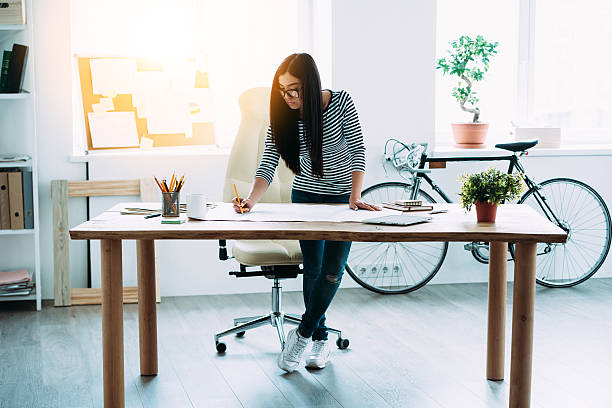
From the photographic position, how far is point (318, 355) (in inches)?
121

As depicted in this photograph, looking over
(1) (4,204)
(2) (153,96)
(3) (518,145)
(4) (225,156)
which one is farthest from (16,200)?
(3) (518,145)

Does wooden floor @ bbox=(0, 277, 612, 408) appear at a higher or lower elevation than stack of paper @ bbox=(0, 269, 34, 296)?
lower

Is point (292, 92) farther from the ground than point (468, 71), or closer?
closer

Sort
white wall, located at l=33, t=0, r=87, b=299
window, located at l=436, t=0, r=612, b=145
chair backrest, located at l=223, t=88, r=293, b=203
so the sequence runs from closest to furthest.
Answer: chair backrest, located at l=223, t=88, r=293, b=203
white wall, located at l=33, t=0, r=87, b=299
window, located at l=436, t=0, r=612, b=145

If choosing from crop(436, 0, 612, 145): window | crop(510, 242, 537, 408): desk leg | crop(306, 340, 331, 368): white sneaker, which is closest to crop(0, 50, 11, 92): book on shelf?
crop(306, 340, 331, 368): white sneaker

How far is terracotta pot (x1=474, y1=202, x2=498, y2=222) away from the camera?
99.8 inches

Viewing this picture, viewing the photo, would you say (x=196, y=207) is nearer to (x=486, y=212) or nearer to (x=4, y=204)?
(x=486, y=212)

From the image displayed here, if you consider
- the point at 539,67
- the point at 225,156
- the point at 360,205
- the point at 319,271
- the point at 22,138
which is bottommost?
the point at 319,271

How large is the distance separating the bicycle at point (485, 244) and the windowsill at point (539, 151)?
0.31 ft

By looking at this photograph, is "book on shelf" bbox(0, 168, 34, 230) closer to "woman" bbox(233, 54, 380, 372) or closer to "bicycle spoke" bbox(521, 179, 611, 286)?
"woman" bbox(233, 54, 380, 372)

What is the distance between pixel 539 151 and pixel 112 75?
2.60 meters

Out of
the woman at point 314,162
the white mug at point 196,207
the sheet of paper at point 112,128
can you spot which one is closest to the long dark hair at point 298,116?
the woman at point 314,162

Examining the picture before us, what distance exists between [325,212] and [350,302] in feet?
5.08

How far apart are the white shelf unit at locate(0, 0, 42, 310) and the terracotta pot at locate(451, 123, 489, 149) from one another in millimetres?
2483
